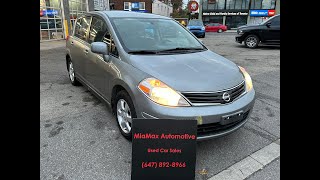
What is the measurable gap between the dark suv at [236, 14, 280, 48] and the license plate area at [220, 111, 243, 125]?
1005cm

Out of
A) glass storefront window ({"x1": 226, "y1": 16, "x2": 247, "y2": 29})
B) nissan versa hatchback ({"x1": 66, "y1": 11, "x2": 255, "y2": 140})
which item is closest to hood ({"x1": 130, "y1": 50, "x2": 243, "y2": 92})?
nissan versa hatchback ({"x1": 66, "y1": 11, "x2": 255, "y2": 140})

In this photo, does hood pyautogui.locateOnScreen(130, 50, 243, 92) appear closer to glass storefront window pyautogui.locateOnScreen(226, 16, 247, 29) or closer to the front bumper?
the front bumper

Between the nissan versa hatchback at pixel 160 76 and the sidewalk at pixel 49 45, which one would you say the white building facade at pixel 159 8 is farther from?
the nissan versa hatchback at pixel 160 76

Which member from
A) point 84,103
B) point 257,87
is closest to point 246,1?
point 257,87

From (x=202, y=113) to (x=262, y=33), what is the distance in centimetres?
1052

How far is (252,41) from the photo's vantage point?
11844 millimetres

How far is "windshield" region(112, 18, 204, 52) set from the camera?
3.19 meters

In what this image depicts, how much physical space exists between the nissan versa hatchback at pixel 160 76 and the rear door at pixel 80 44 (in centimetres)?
6

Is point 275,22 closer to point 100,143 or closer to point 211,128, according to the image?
point 211,128

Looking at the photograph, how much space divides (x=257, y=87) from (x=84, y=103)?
3.84 metres
